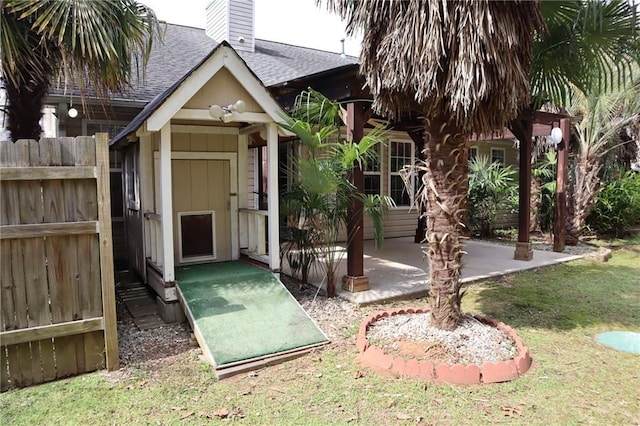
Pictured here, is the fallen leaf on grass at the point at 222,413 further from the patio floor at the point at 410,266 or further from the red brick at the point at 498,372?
the patio floor at the point at 410,266

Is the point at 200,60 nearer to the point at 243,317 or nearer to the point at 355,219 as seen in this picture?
the point at 355,219

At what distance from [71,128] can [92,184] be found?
17.6 feet

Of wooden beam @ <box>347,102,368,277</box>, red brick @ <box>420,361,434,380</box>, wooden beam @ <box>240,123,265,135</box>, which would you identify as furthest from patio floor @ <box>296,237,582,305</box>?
wooden beam @ <box>240,123,265,135</box>

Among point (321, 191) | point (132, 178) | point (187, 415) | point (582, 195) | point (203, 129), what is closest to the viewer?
point (187, 415)

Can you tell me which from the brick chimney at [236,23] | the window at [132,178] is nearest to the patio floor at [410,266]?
the window at [132,178]

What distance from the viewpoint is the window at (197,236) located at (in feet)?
22.0

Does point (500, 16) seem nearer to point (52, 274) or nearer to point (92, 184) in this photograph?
point (92, 184)

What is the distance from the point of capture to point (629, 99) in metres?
10.6

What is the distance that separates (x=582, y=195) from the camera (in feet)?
36.7

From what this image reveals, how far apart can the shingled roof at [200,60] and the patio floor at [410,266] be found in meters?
3.81

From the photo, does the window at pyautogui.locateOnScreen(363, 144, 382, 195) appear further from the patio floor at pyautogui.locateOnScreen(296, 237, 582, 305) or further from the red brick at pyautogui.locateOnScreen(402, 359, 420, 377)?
the red brick at pyautogui.locateOnScreen(402, 359, 420, 377)

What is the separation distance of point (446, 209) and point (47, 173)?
148 inches

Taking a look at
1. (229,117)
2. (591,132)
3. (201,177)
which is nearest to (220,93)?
(229,117)

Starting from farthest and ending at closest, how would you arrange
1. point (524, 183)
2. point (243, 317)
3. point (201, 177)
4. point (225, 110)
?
point (524, 183), point (201, 177), point (225, 110), point (243, 317)
